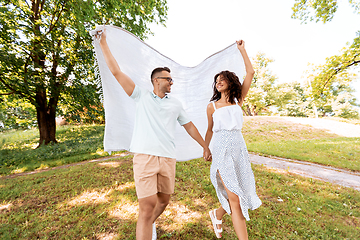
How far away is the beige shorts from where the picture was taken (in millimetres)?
1846

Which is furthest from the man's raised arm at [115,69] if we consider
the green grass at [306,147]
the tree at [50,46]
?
the green grass at [306,147]

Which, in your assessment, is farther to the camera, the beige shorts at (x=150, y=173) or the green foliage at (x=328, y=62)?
the green foliage at (x=328, y=62)

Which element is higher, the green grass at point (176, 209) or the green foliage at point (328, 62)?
the green foliage at point (328, 62)

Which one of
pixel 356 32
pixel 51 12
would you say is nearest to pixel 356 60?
pixel 356 32

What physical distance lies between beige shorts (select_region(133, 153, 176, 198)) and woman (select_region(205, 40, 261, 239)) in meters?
0.80

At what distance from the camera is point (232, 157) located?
85.9 inches

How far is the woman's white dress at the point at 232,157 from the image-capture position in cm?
213

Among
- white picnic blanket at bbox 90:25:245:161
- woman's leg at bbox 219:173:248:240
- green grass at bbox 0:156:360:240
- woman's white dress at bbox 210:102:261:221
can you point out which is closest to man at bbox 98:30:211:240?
white picnic blanket at bbox 90:25:245:161

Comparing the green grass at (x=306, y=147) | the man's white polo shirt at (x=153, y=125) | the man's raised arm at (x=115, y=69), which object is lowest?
the green grass at (x=306, y=147)

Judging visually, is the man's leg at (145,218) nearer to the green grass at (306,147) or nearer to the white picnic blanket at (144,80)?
the white picnic blanket at (144,80)

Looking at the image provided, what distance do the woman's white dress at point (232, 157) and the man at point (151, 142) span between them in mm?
690

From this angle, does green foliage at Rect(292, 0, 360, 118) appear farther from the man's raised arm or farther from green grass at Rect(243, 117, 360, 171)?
the man's raised arm

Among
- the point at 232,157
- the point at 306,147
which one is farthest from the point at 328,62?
the point at 232,157

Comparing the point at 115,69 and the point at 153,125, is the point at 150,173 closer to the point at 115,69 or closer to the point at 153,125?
the point at 153,125
